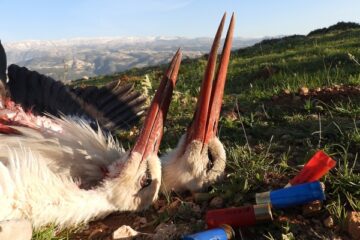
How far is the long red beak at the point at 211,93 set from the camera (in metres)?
3.27

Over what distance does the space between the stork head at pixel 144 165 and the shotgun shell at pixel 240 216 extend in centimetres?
59

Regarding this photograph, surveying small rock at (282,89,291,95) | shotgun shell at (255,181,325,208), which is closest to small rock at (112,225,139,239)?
shotgun shell at (255,181,325,208)

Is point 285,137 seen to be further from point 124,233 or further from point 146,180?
point 124,233

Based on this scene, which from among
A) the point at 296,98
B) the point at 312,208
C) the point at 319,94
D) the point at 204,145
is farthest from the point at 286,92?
the point at 312,208

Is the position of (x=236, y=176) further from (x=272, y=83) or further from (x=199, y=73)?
(x=199, y=73)

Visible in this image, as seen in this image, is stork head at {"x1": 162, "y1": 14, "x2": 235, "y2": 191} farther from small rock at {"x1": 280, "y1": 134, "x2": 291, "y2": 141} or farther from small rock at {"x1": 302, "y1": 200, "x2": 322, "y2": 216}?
small rock at {"x1": 280, "y1": 134, "x2": 291, "y2": 141}

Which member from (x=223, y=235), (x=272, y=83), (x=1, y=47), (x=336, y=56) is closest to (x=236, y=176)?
(x=223, y=235)

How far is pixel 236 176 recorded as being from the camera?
365cm

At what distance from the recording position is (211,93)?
3.33 meters

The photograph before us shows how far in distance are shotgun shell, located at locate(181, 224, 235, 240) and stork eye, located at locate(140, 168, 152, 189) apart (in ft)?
2.33

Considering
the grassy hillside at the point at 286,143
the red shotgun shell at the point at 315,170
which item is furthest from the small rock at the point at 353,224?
the red shotgun shell at the point at 315,170

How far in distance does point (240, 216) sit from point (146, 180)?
2.57 ft

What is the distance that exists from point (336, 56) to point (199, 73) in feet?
9.55

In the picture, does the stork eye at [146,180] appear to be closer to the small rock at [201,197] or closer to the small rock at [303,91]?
the small rock at [201,197]
